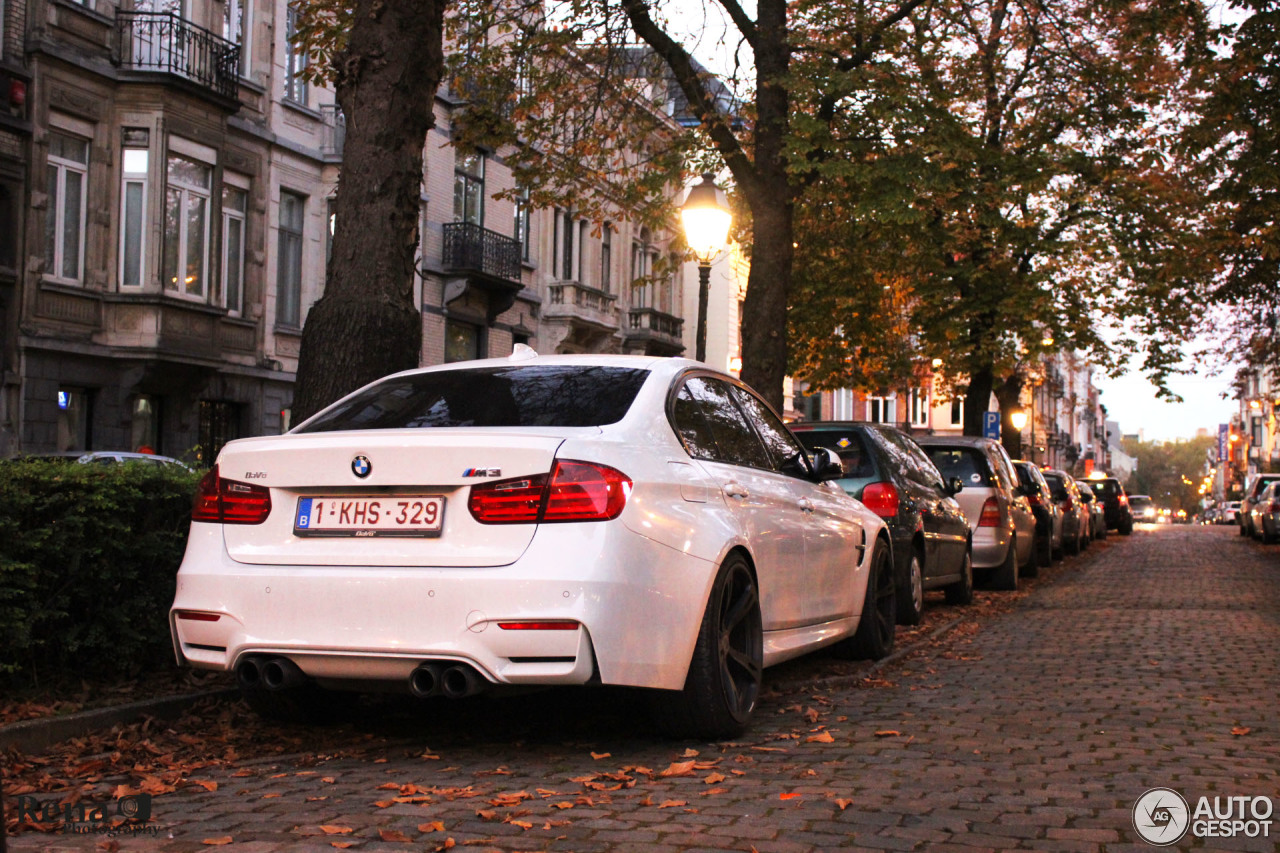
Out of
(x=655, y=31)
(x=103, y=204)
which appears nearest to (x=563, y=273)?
(x=103, y=204)

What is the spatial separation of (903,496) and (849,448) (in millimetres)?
556

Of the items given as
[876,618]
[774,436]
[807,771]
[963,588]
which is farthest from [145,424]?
[807,771]

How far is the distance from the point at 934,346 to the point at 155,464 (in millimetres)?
23338

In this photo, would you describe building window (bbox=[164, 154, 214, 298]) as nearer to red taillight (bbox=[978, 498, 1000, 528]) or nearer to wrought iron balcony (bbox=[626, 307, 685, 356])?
red taillight (bbox=[978, 498, 1000, 528])

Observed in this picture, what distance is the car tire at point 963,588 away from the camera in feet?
46.0

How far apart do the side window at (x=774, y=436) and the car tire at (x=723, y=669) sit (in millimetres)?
1223

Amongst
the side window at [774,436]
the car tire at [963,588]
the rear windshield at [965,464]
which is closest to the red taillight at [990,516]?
the rear windshield at [965,464]

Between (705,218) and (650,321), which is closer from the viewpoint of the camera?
(705,218)

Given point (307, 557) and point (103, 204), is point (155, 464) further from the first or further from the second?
point (103, 204)

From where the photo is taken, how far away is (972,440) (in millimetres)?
16219

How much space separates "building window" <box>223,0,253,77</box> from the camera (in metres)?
26.6

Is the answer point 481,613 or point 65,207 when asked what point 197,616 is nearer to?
point 481,613

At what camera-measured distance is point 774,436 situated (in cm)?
788

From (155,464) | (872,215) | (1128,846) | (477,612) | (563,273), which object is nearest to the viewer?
(1128,846)
